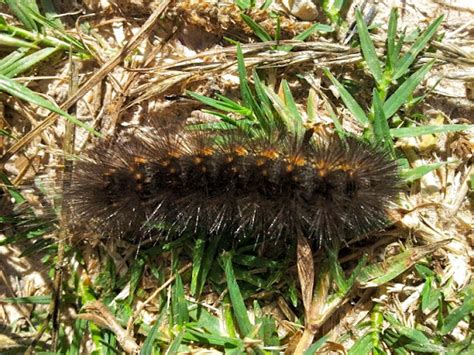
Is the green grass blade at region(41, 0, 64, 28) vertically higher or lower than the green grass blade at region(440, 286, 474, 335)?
higher

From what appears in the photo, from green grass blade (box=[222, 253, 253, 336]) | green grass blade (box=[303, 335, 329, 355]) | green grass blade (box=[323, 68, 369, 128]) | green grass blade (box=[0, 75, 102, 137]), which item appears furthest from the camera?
green grass blade (box=[323, 68, 369, 128])

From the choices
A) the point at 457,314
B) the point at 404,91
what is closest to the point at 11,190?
the point at 404,91

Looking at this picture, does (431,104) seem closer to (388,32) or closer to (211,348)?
(388,32)

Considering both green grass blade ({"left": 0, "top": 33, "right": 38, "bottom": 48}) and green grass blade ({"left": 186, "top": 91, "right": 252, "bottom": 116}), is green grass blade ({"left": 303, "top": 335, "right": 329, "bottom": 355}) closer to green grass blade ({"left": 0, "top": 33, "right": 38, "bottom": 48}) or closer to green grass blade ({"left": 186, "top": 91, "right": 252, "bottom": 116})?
green grass blade ({"left": 186, "top": 91, "right": 252, "bottom": 116})

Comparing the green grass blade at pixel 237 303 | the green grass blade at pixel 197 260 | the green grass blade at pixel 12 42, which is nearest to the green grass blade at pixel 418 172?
the green grass blade at pixel 237 303

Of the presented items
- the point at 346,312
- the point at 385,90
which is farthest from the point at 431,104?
the point at 346,312

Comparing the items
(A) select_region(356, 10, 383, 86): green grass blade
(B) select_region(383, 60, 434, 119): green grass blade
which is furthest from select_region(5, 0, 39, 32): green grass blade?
(B) select_region(383, 60, 434, 119): green grass blade
